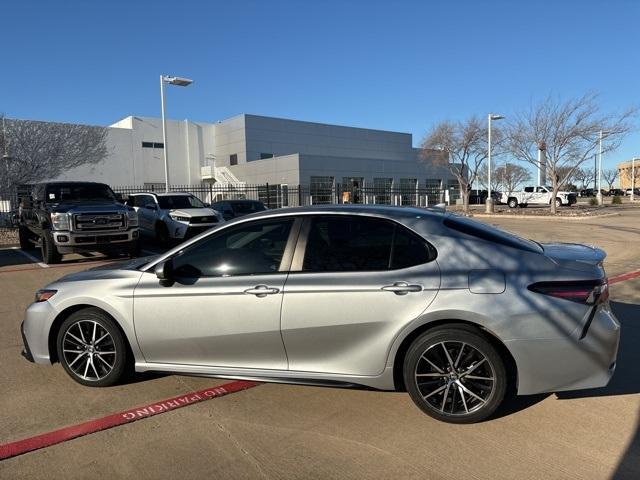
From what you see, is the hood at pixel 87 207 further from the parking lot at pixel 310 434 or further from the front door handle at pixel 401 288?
the front door handle at pixel 401 288

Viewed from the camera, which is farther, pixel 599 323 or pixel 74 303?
pixel 74 303

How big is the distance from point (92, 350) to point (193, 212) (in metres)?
10.9

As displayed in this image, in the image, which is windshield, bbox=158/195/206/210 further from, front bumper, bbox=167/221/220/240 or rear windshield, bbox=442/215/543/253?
rear windshield, bbox=442/215/543/253

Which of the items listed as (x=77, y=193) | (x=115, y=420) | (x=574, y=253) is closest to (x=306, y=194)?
(x=77, y=193)

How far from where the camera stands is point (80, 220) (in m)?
11.4

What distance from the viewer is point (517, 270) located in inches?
139

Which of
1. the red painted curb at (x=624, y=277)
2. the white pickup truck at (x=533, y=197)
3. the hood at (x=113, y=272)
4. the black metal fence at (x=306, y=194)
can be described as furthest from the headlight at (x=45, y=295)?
the white pickup truck at (x=533, y=197)

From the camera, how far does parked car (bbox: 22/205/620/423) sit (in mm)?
3451

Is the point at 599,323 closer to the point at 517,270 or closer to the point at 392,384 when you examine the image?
the point at 517,270

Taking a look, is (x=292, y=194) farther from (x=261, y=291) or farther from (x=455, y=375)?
(x=455, y=375)

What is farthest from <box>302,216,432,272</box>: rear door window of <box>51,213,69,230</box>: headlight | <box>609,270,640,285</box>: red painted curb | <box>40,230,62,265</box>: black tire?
<box>40,230,62,265</box>: black tire

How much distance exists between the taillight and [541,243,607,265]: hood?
273 millimetres

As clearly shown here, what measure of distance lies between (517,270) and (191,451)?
2.57 meters

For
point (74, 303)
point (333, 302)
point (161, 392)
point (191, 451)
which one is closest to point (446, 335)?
point (333, 302)
